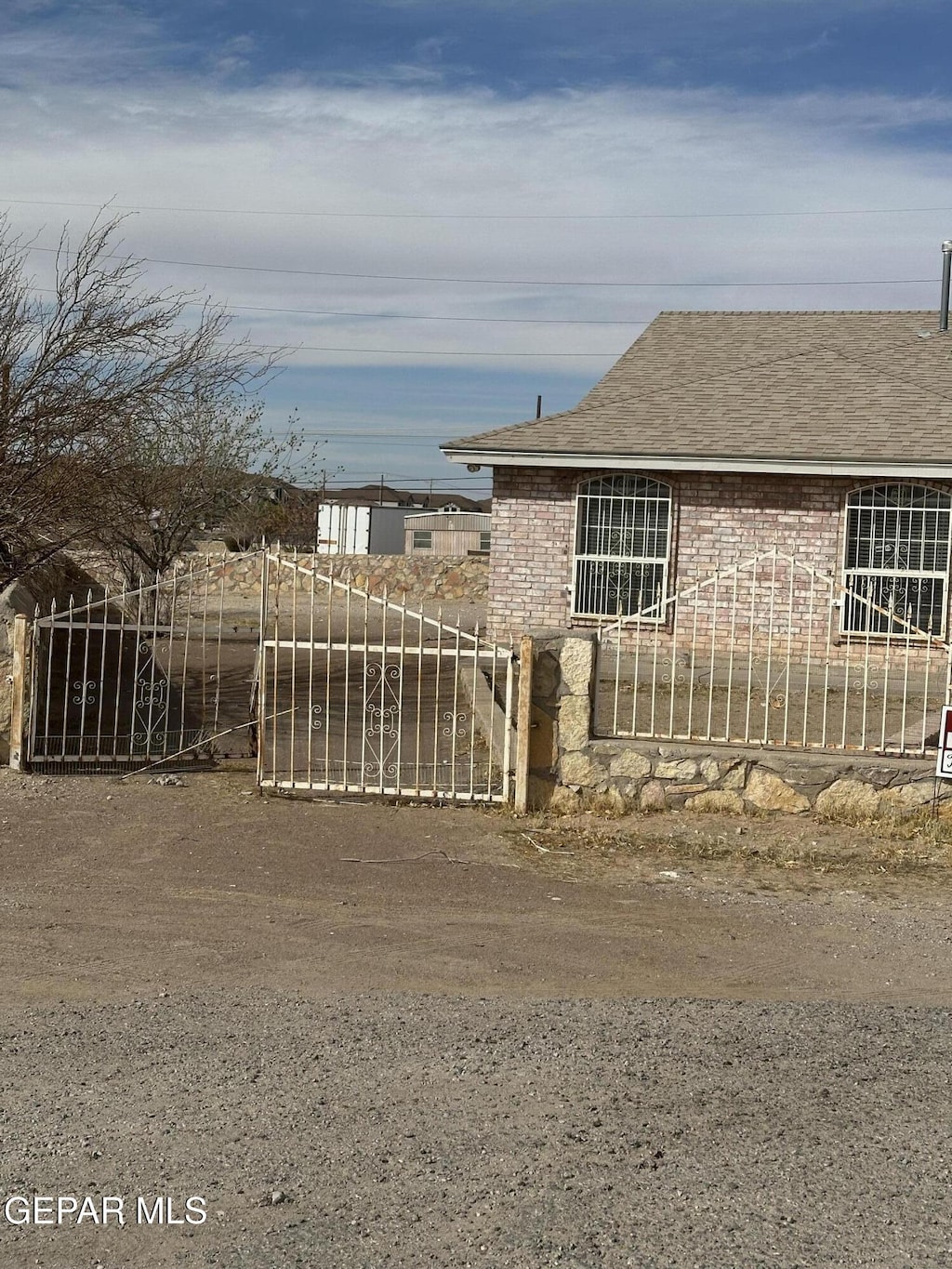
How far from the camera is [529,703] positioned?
9070 mm

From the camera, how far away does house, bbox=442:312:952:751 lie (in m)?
16.5

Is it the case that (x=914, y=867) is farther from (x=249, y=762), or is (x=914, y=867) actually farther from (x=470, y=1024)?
(x=249, y=762)

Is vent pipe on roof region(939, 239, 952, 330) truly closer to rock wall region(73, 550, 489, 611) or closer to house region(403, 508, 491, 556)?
rock wall region(73, 550, 489, 611)

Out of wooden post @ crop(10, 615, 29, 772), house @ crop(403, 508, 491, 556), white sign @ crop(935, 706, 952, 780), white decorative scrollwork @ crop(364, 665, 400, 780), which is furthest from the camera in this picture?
house @ crop(403, 508, 491, 556)

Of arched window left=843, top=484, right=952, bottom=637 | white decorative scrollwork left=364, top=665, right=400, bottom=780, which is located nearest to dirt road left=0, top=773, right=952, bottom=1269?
white decorative scrollwork left=364, top=665, right=400, bottom=780

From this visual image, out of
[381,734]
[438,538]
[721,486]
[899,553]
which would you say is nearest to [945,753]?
[381,734]

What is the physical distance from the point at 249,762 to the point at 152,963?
461 centimetres

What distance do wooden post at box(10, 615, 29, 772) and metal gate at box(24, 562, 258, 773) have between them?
0.18 ft

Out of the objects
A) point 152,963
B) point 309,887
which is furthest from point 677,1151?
point 309,887

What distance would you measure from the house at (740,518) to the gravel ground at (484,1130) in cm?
1055

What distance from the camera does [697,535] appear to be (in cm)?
1730

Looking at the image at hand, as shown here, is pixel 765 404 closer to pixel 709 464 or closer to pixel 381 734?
pixel 709 464

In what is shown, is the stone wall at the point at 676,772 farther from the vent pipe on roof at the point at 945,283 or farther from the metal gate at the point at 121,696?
the vent pipe on roof at the point at 945,283

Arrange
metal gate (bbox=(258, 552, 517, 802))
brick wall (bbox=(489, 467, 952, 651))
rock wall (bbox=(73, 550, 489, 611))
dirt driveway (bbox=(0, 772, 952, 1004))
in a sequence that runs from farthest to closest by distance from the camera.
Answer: rock wall (bbox=(73, 550, 489, 611))
brick wall (bbox=(489, 467, 952, 651))
metal gate (bbox=(258, 552, 517, 802))
dirt driveway (bbox=(0, 772, 952, 1004))
